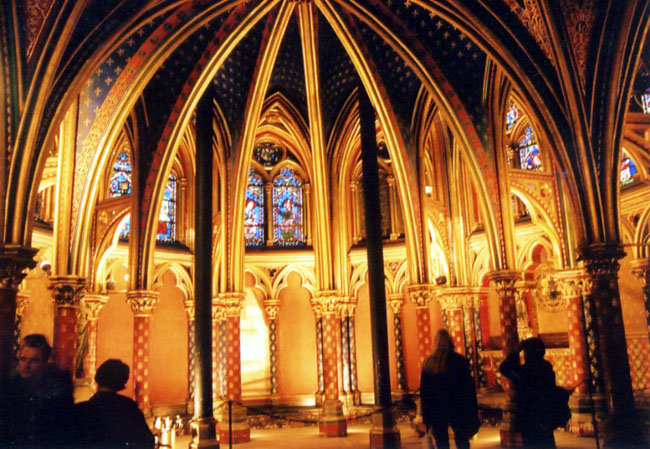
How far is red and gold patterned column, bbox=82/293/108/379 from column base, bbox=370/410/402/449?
27.3 ft

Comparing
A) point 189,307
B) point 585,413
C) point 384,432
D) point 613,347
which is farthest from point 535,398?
point 189,307

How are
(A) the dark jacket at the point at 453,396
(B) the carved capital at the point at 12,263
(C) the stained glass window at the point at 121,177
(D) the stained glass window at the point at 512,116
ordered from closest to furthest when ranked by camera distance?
(A) the dark jacket at the point at 453,396 → (B) the carved capital at the point at 12,263 → (C) the stained glass window at the point at 121,177 → (D) the stained glass window at the point at 512,116

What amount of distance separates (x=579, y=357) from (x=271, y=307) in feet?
32.6

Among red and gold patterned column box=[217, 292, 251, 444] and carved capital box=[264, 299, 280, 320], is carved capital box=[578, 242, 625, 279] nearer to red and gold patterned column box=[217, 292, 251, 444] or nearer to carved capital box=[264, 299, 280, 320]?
red and gold patterned column box=[217, 292, 251, 444]

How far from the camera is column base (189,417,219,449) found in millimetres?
12117

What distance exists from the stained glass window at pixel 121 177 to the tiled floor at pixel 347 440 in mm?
7884

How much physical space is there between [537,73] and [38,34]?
834 centimetres

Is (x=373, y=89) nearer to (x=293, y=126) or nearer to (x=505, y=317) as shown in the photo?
(x=293, y=126)

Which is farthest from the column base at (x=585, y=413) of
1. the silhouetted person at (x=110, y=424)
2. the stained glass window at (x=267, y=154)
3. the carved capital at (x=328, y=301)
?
the stained glass window at (x=267, y=154)

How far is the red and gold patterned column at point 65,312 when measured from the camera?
44.3ft

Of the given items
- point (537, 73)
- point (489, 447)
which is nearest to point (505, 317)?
point (489, 447)

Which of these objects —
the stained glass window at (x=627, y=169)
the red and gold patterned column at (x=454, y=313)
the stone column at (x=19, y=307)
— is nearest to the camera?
the stone column at (x=19, y=307)

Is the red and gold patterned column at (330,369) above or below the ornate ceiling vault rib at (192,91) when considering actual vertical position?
below

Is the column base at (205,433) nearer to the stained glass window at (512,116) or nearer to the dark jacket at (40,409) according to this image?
the dark jacket at (40,409)
